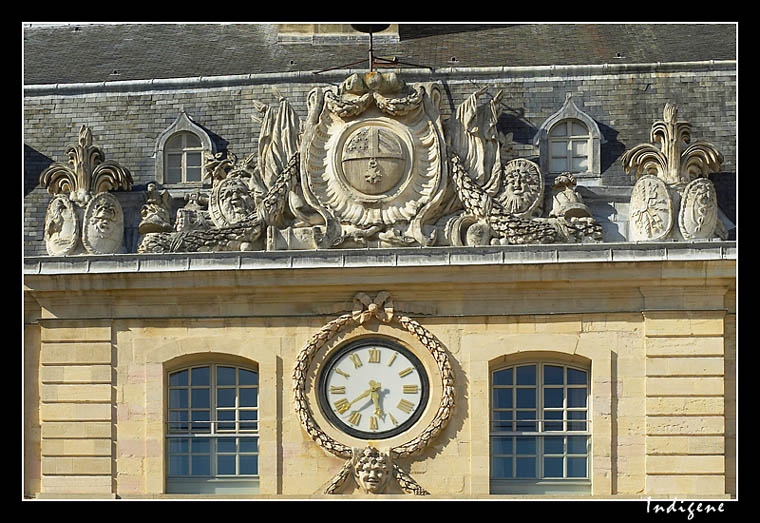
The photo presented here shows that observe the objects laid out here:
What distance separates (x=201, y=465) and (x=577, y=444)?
16.2ft

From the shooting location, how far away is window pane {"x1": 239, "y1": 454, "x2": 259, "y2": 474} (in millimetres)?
24766

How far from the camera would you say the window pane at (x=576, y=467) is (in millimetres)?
24422

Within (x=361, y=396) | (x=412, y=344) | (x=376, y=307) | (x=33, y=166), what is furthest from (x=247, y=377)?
(x=33, y=166)

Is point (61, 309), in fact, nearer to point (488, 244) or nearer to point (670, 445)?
point (488, 244)

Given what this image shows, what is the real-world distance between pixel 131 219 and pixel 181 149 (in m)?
1.40

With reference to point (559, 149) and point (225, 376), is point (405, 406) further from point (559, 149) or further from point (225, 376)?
point (559, 149)

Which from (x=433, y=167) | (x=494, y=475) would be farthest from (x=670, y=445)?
(x=433, y=167)

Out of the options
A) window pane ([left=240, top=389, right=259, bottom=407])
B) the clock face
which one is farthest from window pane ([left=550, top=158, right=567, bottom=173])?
window pane ([left=240, top=389, right=259, bottom=407])

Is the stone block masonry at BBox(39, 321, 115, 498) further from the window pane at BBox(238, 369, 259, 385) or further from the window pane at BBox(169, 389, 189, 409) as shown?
the window pane at BBox(238, 369, 259, 385)

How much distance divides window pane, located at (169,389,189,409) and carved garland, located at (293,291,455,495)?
155 cm

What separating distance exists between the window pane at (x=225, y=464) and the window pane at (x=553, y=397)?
4159mm

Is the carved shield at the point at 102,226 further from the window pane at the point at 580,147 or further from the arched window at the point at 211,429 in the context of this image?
the window pane at the point at 580,147

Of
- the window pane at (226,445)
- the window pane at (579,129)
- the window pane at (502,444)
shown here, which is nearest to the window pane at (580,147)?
the window pane at (579,129)

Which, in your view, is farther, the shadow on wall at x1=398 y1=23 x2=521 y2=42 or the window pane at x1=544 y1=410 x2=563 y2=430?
the shadow on wall at x1=398 y1=23 x2=521 y2=42
